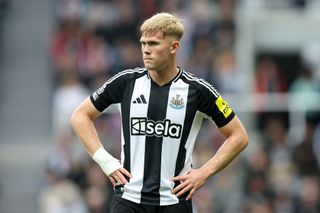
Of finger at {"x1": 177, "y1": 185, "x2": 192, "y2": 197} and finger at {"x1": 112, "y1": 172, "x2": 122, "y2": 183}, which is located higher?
finger at {"x1": 112, "y1": 172, "x2": 122, "y2": 183}

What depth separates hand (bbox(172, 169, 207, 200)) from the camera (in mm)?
8570

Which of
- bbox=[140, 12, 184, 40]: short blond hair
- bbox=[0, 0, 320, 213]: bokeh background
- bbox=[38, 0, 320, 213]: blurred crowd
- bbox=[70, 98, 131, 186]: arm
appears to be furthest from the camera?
bbox=[0, 0, 320, 213]: bokeh background

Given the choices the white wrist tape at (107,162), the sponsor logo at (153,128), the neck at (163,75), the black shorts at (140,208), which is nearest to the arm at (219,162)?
the black shorts at (140,208)

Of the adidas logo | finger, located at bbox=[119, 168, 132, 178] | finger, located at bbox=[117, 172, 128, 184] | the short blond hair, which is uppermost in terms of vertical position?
the short blond hair

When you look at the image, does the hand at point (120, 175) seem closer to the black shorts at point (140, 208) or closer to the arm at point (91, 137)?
the arm at point (91, 137)

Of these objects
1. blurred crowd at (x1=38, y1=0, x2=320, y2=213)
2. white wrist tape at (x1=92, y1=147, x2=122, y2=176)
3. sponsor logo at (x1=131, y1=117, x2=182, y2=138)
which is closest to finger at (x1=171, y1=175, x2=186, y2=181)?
sponsor logo at (x1=131, y1=117, x2=182, y2=138)

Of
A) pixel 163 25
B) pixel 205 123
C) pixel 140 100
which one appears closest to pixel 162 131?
pixel 140 100

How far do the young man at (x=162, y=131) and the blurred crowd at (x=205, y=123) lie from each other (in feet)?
20.6

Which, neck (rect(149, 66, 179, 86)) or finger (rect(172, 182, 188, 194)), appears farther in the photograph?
neck (rect(149, 66, 179, 86))

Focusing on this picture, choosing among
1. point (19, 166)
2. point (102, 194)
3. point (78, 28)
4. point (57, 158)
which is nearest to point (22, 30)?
point (78, 28)

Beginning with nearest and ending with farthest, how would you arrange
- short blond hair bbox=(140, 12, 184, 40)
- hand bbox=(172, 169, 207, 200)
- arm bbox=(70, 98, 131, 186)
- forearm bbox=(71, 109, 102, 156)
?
short blond hair bbox=(140, 12, 184, 40) → hand bbox=(172, 169, 207, 200) → arm bbox=(70, 98, 131, 186) → forearm bbox=(71, 109, 102, 156)

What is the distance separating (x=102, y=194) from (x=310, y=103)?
443 cm

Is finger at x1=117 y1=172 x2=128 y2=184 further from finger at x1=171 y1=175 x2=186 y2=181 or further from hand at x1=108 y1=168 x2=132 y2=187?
finger at x1=171 y1=175 x2=186 y2=181

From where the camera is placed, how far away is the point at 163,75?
8.68 meters
